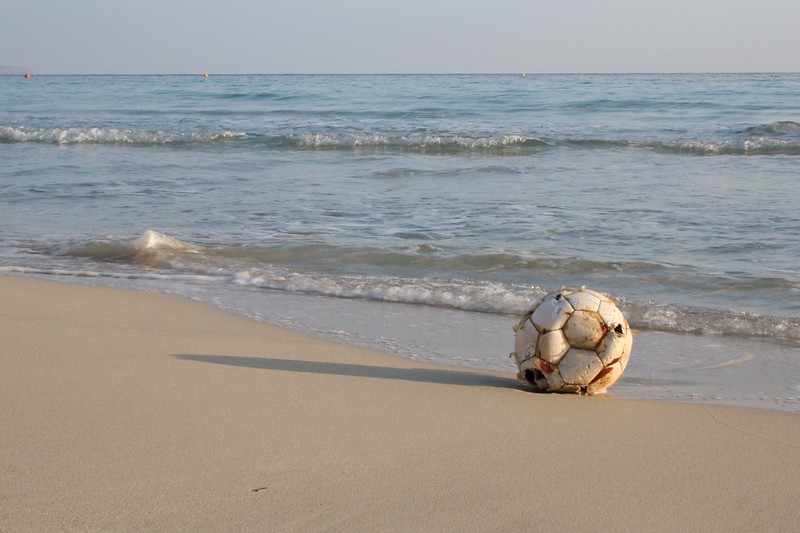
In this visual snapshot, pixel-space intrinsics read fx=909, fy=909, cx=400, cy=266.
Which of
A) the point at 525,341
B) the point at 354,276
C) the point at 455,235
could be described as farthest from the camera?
the point at 455,235

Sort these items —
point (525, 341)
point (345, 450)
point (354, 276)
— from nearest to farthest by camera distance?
point (345, 450), point (525, 341), point (354, 276)

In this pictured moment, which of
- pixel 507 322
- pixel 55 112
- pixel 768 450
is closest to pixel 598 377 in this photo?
pixel 768 450

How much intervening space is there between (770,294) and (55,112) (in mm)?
26403

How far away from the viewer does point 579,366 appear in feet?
13.2

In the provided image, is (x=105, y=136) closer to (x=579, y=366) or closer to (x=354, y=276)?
(x=354, y=276)

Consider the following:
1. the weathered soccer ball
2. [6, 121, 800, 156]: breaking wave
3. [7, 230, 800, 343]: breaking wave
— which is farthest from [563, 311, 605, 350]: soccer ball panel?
[6, 121, 800, 156]: breaking wave

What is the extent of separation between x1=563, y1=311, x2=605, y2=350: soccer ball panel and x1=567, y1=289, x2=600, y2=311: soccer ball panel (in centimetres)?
6

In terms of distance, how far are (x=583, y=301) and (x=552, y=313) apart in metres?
0.15

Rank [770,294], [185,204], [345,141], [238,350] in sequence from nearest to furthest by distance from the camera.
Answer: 1. [238,350]
2. [770,294]
3. [185,204]
4. [345,141]

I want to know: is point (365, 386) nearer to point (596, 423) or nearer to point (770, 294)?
point (596, 423)

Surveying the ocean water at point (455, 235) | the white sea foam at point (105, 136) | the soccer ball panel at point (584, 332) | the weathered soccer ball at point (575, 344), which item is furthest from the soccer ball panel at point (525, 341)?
the white sea foam at point (105, 136)

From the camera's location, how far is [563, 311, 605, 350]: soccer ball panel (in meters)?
4.02

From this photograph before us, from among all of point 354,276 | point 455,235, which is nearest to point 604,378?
point 354,276

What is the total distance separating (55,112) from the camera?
28.5 meters
